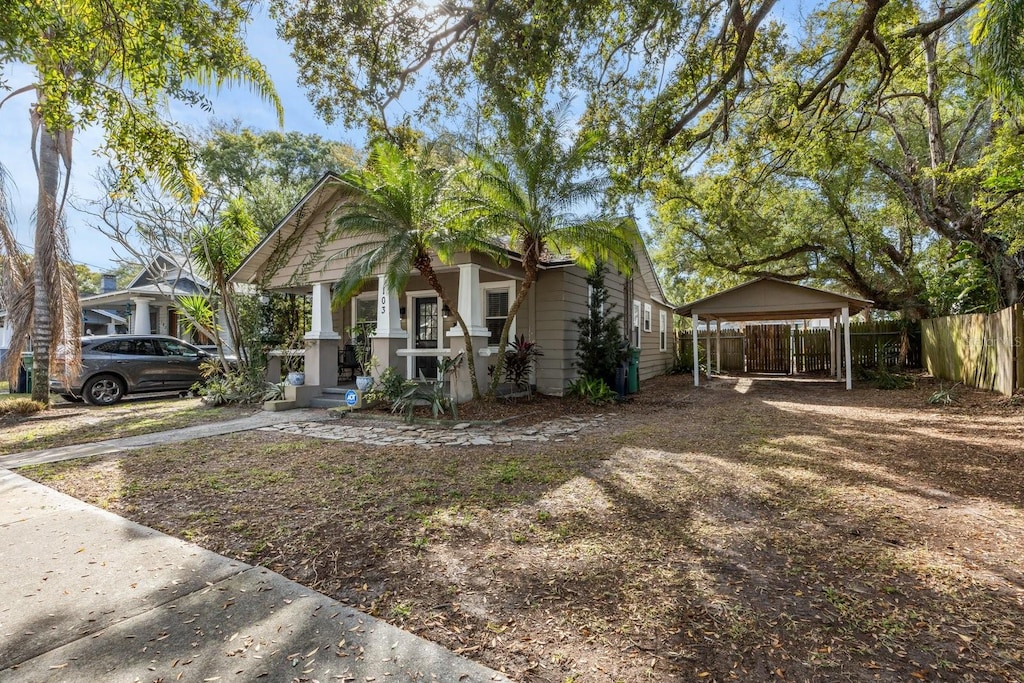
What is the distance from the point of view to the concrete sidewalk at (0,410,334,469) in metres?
5.81

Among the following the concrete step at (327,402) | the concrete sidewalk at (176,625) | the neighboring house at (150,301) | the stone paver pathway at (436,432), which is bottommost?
the concrete sidewalk at (176,625)

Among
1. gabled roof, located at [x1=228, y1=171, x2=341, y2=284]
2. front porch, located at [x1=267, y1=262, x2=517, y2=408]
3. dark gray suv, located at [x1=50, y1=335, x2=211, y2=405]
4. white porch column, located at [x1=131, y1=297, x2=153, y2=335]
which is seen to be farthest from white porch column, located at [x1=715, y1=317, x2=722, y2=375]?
white porch column, located at [x1=131, y1=297, x2=153, y2=335]

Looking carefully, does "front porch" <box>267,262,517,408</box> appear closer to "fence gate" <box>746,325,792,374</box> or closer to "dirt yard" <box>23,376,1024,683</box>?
"dirt yard" <box>23,376,1024,683</box>

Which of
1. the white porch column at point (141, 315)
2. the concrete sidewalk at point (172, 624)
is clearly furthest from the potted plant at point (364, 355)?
the white porch column at point (141, 315)

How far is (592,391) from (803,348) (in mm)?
12200

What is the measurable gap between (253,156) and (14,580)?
2609 centimetres

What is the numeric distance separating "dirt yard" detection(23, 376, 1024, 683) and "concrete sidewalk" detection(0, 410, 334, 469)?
57cm

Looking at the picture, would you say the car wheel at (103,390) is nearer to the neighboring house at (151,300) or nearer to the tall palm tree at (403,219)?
the neighboring house at (151,300)

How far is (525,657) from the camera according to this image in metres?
2.16

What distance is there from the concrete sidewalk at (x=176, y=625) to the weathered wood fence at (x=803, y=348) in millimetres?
17045

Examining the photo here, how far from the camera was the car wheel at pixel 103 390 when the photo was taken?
10.7 metres

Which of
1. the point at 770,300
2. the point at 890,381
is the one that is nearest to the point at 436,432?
the point at 770,300

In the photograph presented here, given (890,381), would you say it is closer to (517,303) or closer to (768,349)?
(768,349)

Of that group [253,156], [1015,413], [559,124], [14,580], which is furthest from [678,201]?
[253,156]
